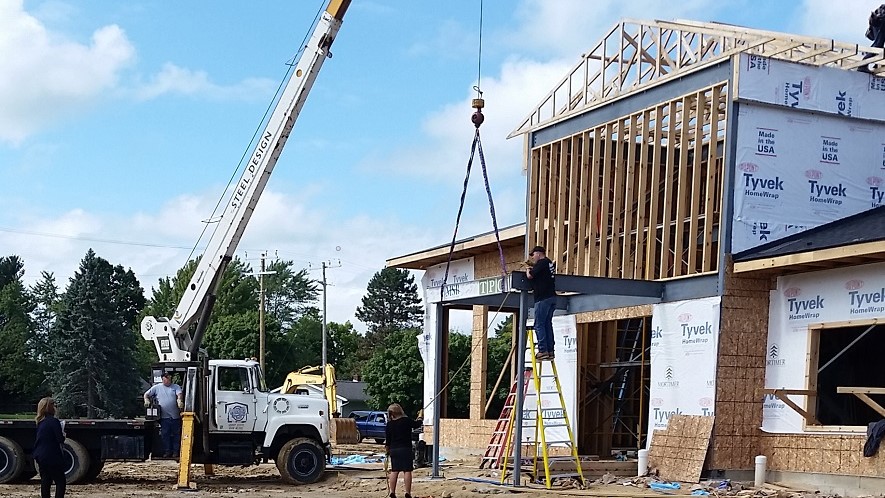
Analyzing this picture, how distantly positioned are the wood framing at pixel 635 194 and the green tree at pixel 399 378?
40.1 m

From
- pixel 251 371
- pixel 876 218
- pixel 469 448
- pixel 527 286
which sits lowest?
pixel 469 448

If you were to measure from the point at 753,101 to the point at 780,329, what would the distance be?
3.88 m

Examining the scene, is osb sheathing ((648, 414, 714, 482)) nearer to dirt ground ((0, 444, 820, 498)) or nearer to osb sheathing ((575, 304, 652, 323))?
dirt ground ((0, 444, 820, 498))

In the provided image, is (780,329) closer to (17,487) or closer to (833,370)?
(833,370)

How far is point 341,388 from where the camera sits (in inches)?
3209

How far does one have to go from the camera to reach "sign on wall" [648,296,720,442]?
749 inches

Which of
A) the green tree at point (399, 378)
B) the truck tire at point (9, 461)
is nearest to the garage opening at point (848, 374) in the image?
the truck tire at point (9, 461)

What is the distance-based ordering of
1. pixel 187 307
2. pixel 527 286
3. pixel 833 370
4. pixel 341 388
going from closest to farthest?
pixel 527 286 < pixel 833 370 < pixel 187 307 < pixel 341 388

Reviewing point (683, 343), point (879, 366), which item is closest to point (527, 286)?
point (683, 343)

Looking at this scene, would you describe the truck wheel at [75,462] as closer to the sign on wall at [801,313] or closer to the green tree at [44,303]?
the sign on wall at [801,313]

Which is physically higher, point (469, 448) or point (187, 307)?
point (187, 307)

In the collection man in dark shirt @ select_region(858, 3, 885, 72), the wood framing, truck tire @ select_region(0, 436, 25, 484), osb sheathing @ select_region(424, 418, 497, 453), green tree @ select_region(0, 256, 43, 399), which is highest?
man in dark shirt @ select_region(858, 3, 885, 72)

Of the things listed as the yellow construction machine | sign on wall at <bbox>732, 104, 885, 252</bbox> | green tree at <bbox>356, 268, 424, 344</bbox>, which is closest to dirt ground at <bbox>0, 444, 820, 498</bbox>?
sign on wall at <bbox>732, 104, 885, 252</bbox>

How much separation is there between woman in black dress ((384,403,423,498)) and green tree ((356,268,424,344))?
105852mm
